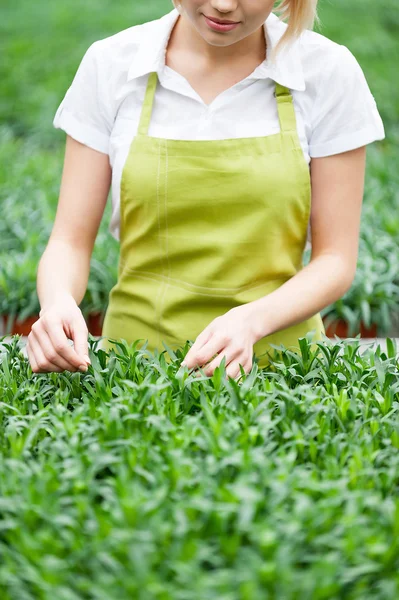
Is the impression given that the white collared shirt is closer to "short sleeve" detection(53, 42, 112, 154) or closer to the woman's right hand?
"short sleeve" detection(53, 42, 112, 154)

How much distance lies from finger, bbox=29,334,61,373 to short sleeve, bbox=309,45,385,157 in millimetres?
806

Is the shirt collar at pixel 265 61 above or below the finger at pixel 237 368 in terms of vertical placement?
above

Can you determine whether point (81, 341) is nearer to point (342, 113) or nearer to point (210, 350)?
point (210, 350)

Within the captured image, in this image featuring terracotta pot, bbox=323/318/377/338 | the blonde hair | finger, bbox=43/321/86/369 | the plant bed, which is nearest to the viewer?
the plant bed

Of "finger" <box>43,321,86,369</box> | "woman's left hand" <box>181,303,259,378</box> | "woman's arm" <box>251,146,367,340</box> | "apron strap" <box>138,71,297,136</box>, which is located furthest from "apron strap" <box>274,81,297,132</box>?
"finger" <box>43,321,86,369</box>

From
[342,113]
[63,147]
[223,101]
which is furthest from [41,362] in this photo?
[63,147]

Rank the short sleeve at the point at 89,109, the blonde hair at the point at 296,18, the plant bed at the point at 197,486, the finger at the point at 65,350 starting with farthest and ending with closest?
the short sleeve at the point at 89,109
the blonde hair at the point at 296,18
the finger at the point at 65,350
the plant bed at the point at 197,486

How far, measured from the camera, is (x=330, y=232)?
2115mm

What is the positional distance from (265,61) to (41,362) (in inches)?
35.4

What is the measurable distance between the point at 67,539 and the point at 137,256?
109 cm

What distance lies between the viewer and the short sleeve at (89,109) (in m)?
2.12

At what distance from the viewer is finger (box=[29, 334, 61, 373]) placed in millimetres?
1707

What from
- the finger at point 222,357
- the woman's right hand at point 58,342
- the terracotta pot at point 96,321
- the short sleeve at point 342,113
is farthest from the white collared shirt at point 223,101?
the terracotta pot at point 96,321

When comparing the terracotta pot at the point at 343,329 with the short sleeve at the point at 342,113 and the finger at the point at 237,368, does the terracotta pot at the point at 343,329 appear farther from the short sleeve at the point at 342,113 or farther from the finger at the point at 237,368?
the finger at the point at 237,368
